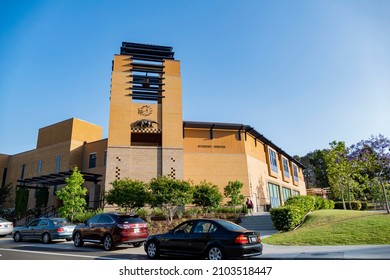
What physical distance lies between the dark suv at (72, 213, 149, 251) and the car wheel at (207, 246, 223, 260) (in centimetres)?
469

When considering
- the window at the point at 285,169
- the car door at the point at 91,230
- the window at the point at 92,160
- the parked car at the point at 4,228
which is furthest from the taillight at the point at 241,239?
the window at the point at 285,169

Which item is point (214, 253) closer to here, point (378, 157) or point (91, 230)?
point (91, 230)

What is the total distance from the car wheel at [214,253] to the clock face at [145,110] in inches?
854

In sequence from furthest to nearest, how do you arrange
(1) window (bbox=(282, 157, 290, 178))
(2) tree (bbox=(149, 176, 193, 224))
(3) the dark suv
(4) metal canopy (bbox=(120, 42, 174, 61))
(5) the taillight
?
(1) window (bbox=(282, 157, 290, 178)) < (4) metal canopy (bbox=(120, 42, 174, 61)) < (2) tree (bbox=(149, 176, 193, 224)) < (3) the dark suv < (5) the taillight

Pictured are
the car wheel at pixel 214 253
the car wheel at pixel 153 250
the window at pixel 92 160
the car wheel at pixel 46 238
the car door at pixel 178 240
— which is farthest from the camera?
the window at pixel 92 160

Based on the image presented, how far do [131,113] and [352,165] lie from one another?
23.5 metres

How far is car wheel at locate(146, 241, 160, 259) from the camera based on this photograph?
9.57 meters

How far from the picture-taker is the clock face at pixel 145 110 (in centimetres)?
2843

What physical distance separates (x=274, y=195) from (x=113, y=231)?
2777 cm

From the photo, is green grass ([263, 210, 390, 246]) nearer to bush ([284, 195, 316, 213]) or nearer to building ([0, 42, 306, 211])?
bush ([284, 195, 316, 213])

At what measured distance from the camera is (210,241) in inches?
327

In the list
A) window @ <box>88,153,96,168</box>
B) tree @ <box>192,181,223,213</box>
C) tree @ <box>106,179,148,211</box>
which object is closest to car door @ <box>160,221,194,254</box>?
tree @ <box>106,179,148,211</box>

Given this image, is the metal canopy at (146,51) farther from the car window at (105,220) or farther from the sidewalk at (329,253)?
the sidewalk at (329,253)

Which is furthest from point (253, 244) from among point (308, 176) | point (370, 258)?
point (308, 176)
